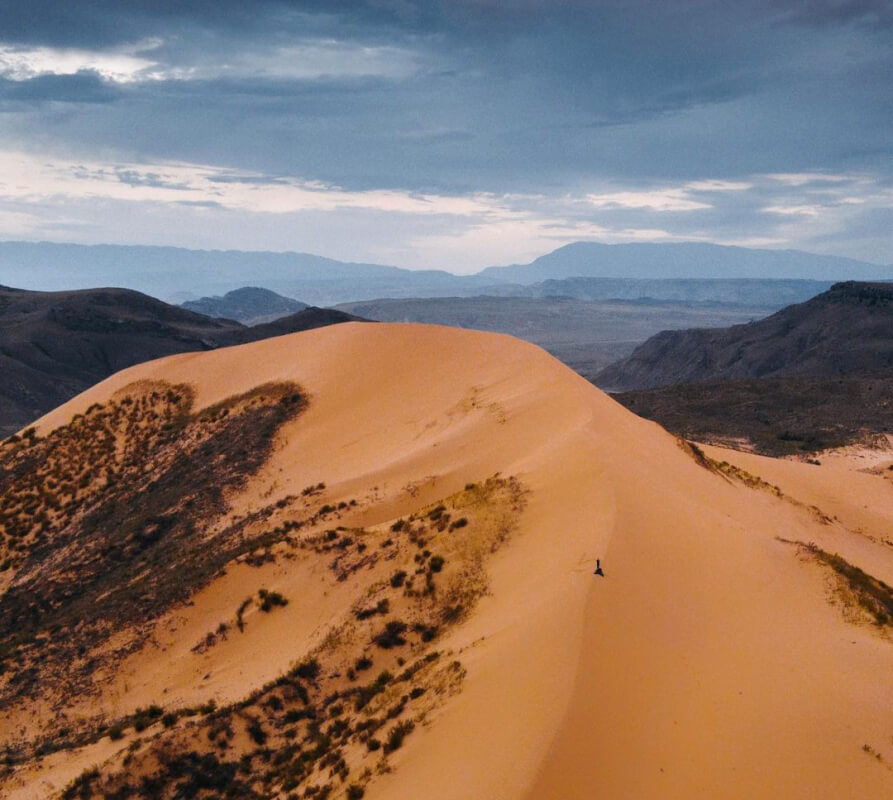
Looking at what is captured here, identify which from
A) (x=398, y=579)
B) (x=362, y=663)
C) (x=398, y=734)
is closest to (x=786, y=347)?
(x=398, y=579)

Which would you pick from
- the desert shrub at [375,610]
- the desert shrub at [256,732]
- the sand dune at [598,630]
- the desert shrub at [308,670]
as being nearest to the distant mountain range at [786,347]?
the sand dune at [598,630]

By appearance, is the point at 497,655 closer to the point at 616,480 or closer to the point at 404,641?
the point at 404,641

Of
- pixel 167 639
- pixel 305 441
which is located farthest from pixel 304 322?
pixel 167 639

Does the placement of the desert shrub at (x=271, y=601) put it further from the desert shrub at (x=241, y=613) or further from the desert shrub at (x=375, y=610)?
the desert shrub at (x=375, y=610)

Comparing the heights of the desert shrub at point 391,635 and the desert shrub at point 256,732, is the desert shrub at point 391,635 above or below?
above

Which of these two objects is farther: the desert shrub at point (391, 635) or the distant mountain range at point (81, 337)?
the distant mountain range at point (81, 337)

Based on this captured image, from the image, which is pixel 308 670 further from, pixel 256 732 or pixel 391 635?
pixel 391 635
